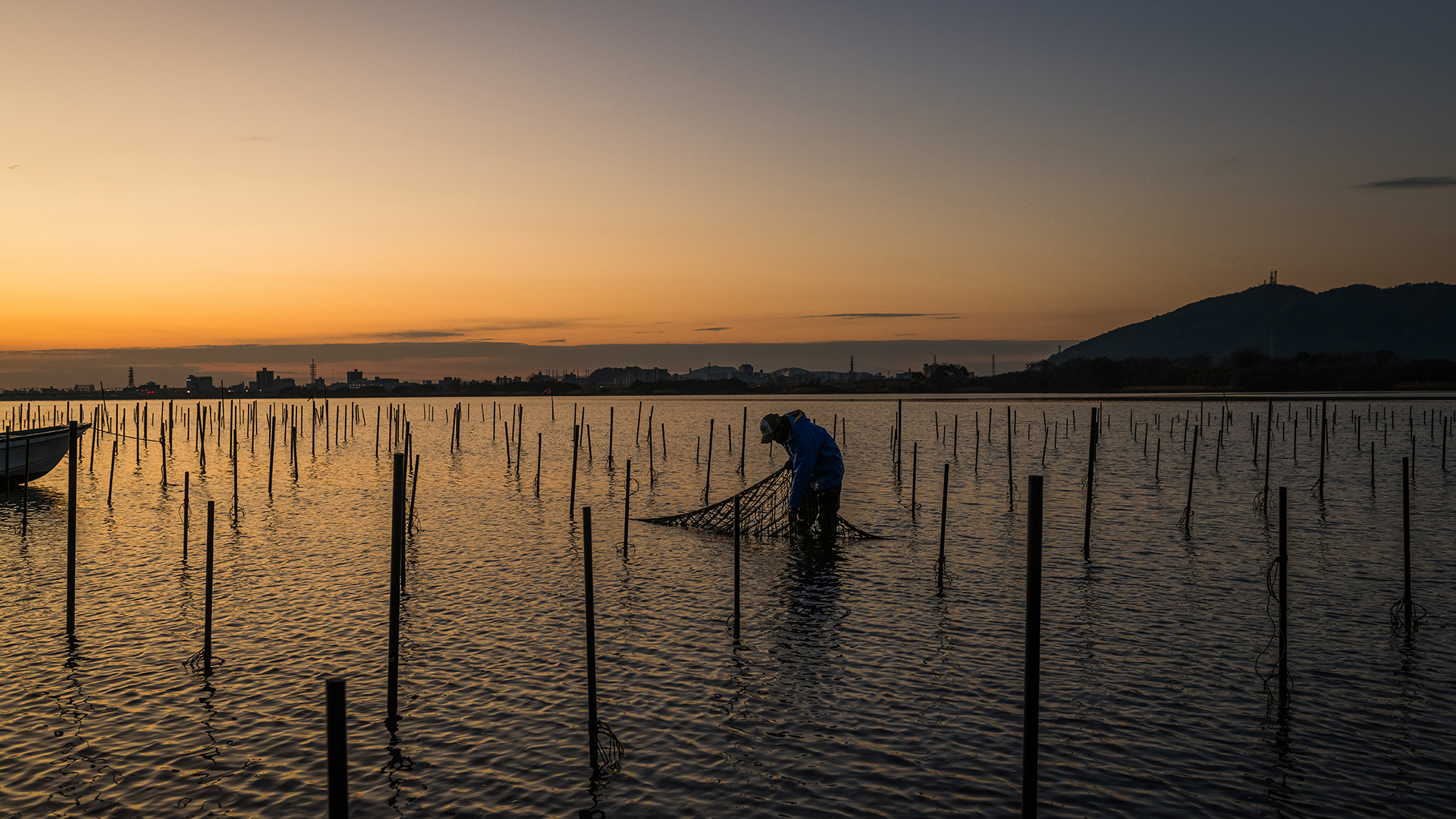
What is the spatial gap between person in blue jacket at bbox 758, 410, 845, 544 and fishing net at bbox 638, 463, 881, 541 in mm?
201

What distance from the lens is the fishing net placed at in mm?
20656

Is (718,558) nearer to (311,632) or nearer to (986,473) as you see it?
(311,632)

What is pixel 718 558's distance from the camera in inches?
757

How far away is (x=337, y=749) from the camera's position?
17.8 ft

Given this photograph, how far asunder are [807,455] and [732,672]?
24.2 ft

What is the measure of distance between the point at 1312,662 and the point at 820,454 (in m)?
9.51

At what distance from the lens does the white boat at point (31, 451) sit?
30656mm

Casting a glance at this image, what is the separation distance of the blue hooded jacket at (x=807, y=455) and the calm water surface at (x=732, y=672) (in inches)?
59.0

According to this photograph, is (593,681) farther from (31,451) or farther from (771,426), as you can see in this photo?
(31,451)

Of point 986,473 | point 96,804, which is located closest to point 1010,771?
point 96,804

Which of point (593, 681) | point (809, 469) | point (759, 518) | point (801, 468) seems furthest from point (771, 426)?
point (593, 681)

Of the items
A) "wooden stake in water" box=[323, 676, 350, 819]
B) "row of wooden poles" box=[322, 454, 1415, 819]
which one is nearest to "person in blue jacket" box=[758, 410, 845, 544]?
"row of wooden poles" box=[322, 454, 1415, 819]

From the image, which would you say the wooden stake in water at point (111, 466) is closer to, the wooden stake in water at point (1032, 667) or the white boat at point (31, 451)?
the white boat at point (31, 451)

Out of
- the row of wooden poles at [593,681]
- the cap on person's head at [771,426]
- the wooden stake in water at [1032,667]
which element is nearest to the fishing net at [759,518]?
the cap on person's head at [771,426]
